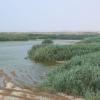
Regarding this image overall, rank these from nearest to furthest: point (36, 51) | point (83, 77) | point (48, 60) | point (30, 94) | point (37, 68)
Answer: point (30, 94), point (83, 77), point (37, 68), point (48, 60), point (36, 51)

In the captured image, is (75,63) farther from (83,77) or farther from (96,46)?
(96,46)

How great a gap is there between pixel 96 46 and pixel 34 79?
10729mm

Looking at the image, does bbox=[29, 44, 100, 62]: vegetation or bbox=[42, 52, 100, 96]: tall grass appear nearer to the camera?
bbox=[42, 52, 100, 96]: tall grass

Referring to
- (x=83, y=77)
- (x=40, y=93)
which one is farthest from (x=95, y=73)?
(x=40, y=93)

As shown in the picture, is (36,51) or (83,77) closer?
(83,77)

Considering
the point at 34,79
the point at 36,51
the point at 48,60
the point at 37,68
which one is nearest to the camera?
the point at 34,79

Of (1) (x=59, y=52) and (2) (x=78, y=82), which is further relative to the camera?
(1) (x=59, y=52)

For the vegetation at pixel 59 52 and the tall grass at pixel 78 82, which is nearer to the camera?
the tall grass at pixel 78 82

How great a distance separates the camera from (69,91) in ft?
38.1

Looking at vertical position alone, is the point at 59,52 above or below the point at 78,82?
below

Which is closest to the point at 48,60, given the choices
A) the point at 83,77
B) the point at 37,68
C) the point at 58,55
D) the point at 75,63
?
the point at 58,55

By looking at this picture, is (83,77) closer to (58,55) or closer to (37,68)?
(37,68)

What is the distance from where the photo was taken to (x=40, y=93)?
1143cm

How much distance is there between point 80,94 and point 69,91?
477 mm
